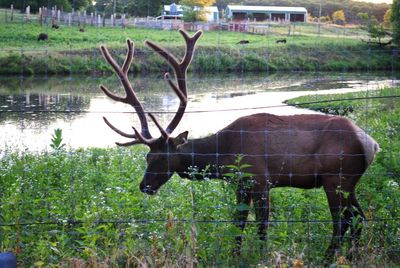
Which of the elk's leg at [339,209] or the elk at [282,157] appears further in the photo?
the elk at [282,157]

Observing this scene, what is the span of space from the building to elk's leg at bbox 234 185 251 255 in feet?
266

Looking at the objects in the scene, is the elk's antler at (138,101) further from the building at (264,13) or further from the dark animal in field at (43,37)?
the building at (264,13)

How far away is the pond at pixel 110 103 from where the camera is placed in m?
16.3

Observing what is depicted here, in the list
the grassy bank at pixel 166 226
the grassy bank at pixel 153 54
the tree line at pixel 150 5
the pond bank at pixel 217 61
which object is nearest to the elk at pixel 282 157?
the grassy bank at pixel 166 226

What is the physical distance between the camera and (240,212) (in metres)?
6.47

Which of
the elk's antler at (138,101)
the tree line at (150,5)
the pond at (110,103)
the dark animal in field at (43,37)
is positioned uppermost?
the tree line at (150,5)

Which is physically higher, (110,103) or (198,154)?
(198,154)

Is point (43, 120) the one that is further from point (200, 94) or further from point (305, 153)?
point (305, 153)

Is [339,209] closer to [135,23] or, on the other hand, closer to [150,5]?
[135,23]


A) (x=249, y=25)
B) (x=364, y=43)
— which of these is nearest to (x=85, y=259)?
(x=364, y=43)

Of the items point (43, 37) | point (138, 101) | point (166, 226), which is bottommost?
point (43, 37)

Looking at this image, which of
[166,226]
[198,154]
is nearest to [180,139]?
[198,154]

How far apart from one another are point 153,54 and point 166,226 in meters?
35.6

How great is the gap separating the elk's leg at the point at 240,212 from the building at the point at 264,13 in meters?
81.1
